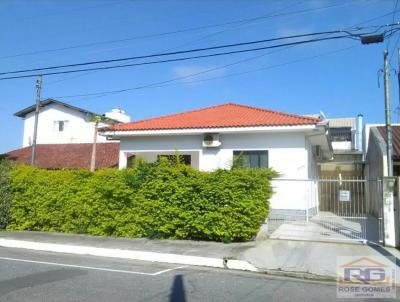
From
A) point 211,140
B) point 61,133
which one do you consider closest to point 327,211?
point 211,140

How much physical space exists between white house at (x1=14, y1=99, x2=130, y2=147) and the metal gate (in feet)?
82.3

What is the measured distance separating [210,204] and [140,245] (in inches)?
93.6

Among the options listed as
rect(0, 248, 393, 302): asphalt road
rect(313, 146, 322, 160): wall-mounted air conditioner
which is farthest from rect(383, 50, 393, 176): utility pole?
rect(0, 248, 393, 302): asphalt road

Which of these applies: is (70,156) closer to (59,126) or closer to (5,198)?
(59,126)

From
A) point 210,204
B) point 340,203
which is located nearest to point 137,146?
point 210,204

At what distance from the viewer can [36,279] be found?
26.3 ft

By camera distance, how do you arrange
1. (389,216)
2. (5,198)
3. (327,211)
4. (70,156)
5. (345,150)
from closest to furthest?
(389,216) → (5,198) → (327,211) → (70,156) → (345,150)

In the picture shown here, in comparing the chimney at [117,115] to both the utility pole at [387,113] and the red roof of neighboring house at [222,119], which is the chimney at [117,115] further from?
the utility pole at [387,113]

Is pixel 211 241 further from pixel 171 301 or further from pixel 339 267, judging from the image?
pixel 171 301

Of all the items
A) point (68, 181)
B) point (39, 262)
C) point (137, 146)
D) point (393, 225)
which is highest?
point (137, 146)

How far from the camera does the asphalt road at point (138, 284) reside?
6.83 metres

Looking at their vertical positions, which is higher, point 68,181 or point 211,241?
point 68,181

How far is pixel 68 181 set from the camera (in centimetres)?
1489

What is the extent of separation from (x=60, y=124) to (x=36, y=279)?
33.9 m
